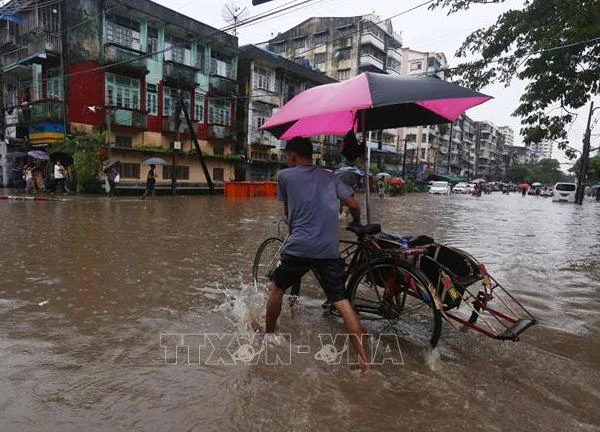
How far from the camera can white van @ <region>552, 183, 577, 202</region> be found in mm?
36719

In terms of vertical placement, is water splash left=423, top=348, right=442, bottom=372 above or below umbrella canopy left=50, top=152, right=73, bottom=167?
below

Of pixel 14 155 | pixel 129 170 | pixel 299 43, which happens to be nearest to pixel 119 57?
pixel 129 170

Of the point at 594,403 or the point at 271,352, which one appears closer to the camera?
the point at 594,403

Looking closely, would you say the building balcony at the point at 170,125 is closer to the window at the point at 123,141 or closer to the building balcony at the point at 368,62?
the window at the point at 123,141

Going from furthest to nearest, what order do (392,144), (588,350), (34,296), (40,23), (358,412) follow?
(392,144)
(40,23)
(34,296)
(588,350)
(358,412)

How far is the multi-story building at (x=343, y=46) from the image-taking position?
2039 inches

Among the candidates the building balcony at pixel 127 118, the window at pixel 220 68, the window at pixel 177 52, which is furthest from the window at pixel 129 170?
the window at pixel 220 68

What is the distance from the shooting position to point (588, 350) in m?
4.03

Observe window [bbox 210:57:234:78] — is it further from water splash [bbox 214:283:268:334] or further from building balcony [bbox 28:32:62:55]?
water splash [bbox 214:283:268:334]

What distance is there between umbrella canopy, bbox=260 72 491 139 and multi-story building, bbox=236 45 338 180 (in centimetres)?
3143

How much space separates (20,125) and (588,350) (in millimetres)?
29841

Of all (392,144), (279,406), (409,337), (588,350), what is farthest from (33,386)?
(392,144)

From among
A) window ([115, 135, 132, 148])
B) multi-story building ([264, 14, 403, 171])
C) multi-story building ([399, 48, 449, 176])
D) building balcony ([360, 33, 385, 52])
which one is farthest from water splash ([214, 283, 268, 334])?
multi-story building ([399, 48, 449, 176])

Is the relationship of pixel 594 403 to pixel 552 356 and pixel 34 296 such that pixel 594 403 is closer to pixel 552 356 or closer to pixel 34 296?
pixel 552 356
